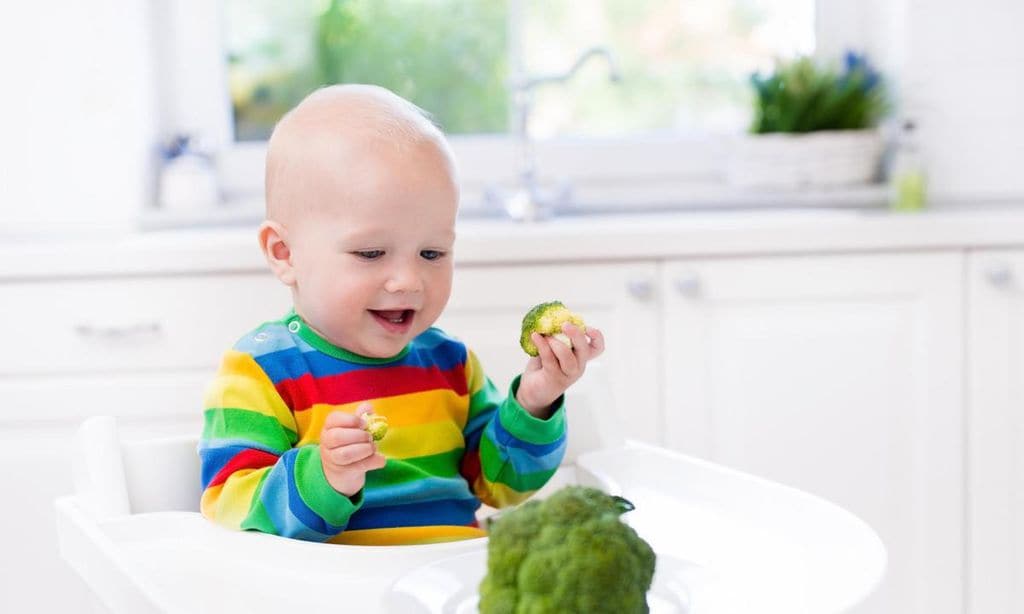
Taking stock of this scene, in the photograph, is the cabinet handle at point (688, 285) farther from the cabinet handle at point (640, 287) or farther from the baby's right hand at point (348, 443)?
the baby's right hand at point (348, 443)

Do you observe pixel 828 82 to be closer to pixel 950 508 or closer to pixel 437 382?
pixel 950 508

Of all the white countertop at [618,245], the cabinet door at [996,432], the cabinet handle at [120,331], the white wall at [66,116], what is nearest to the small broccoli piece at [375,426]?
the white countertop at [618,245]

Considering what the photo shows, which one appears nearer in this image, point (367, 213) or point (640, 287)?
point (367, 213)

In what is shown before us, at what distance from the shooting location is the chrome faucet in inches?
95.2

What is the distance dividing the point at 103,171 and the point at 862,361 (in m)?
1.48

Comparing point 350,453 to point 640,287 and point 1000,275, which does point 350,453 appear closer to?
point 640,287

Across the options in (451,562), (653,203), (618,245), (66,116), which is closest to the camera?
(451,562)

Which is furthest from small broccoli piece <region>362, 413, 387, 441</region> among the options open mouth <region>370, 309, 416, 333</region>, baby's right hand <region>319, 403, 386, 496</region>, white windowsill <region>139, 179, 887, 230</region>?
white windowsill <region>139, 179, 887, 230</region>

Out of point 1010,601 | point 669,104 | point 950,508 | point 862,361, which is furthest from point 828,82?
point 1010,601

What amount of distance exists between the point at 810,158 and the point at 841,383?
592mm

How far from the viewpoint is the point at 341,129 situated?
44.4 inches

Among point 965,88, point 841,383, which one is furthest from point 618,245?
point 965,88

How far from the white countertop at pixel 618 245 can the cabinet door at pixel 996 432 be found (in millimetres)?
69

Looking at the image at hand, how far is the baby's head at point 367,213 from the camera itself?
1.10 m
